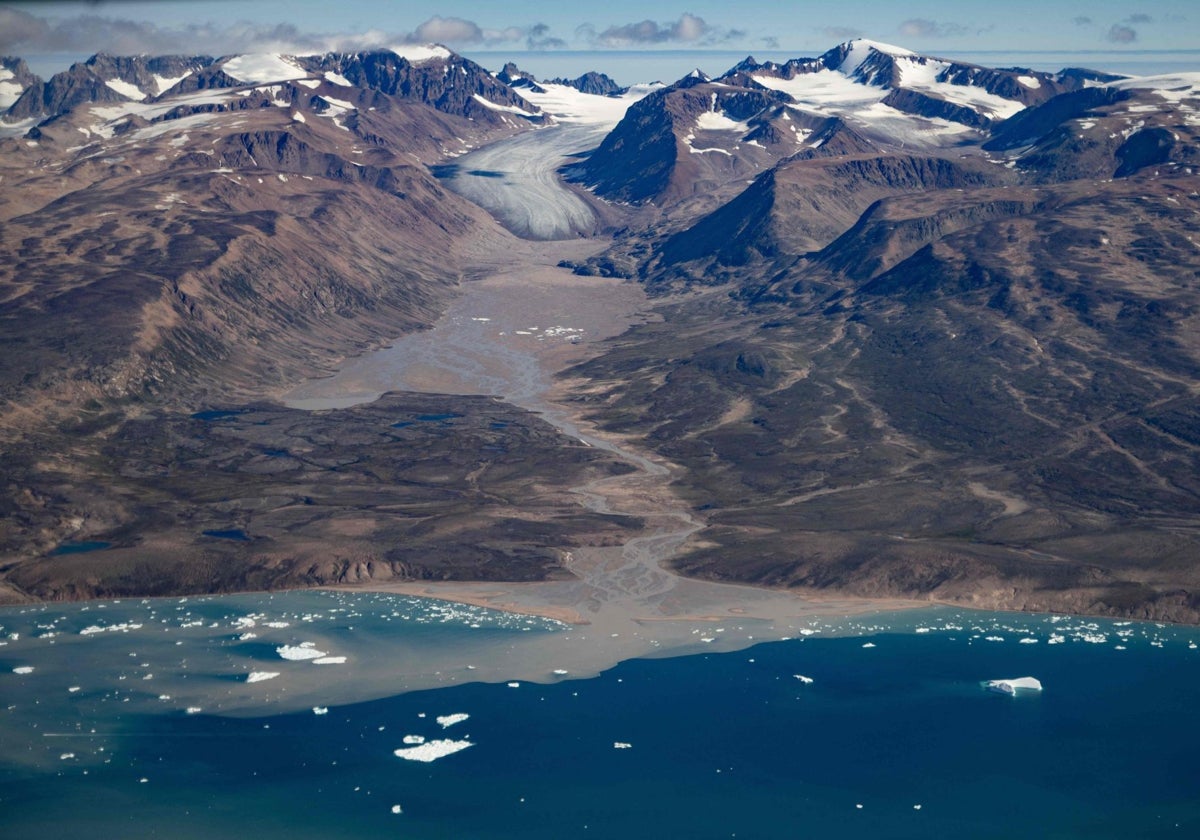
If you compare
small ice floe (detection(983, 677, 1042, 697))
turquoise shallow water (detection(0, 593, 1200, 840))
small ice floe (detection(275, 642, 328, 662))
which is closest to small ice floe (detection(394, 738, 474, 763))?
turquoise shallow water (detection(0, 593, 1200, 840))

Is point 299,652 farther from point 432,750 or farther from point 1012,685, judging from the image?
point 1012,685

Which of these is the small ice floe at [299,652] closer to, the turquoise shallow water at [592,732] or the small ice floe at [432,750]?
the turquoise shallow water at [592,732]

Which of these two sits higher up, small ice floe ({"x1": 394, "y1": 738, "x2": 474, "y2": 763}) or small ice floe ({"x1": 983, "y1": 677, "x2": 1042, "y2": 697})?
small ice floe ({"x1": 394, "y1": 738, "x2": 474, "y2": 763})

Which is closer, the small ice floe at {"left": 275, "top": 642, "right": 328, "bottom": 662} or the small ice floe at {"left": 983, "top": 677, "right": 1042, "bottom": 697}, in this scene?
the small ice floe at {"left": 983, "top": 677, "right": 1042, "bottom": 697}

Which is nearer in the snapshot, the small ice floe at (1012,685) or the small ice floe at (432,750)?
the small ice floe at (432,750)

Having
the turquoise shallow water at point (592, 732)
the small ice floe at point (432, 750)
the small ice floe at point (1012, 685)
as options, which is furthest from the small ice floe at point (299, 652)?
the small ice floe at point (1012, 685)

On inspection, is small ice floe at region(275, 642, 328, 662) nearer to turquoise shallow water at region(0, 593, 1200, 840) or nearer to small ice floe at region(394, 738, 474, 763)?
turquoise shallow water at region(0, 593, 1200, 840)

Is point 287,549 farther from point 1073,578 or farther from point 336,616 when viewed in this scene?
point 1073,578
